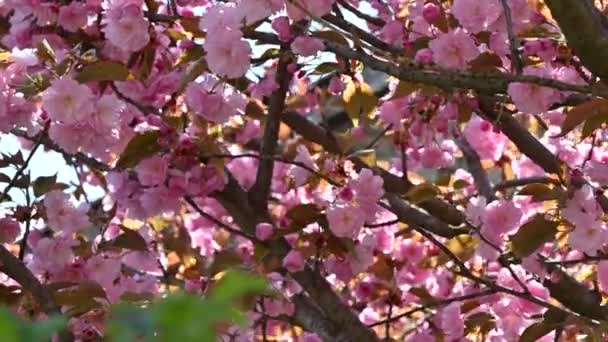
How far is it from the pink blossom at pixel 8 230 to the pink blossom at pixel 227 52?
0.52 meters

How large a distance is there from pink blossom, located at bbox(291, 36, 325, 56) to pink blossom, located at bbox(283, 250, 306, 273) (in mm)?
398

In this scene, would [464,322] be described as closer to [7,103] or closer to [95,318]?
[95,318]

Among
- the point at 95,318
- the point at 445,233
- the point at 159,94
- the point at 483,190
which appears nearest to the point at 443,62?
the point at 445,233

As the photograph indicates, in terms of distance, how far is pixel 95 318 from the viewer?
1708 mm

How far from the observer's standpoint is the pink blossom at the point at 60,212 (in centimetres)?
195

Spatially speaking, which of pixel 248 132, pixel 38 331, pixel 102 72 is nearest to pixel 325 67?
pixel 102 72

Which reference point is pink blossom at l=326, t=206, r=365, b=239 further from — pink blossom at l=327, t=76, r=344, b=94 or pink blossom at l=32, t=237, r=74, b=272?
pink blossom at l=32, t=237, r=74, b=272

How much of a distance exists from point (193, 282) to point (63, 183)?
0.36m

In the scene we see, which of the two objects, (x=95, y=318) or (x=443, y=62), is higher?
(x=443, y=62)

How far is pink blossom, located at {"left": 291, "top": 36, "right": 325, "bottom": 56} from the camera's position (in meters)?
1.68

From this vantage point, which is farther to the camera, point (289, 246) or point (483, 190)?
point (483, 190)

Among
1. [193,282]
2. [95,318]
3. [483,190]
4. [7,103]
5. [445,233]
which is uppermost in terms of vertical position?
[483,190]

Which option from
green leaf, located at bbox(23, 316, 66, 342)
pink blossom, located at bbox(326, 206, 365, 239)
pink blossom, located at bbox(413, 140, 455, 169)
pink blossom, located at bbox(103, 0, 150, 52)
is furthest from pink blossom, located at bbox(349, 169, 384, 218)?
green leaf, located at bbox(23, 316, 66, 342)

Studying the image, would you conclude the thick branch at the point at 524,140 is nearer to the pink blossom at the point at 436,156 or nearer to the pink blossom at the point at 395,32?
the pink blossom at the point at 395,32
